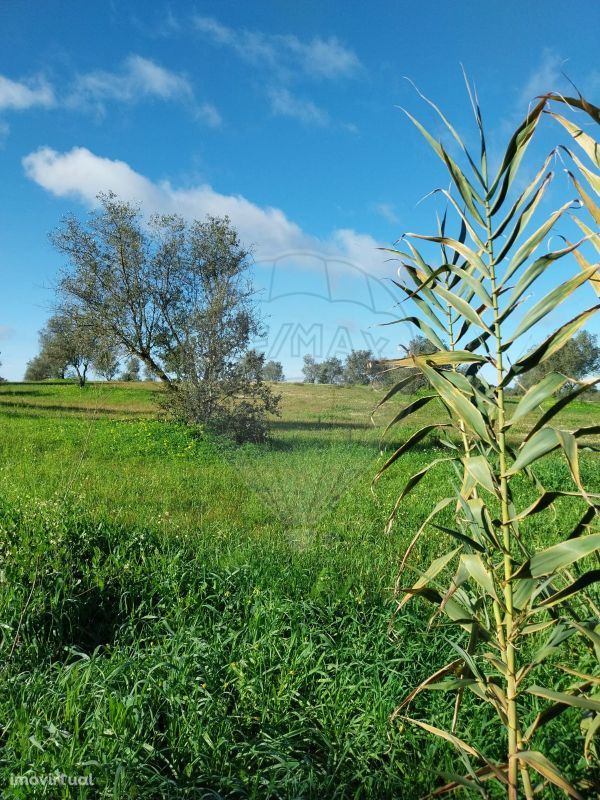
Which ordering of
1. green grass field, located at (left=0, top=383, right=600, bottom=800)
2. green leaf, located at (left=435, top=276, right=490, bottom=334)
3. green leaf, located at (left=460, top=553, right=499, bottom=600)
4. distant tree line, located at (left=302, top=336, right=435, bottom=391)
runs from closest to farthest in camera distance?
green leaf, located at (left=460, top=553, right=499, bottom=600), green leaf, located at (left=435, top=276, right=490, bottom=334), green grass field, located at (left=0, top=383, right=600, bottom=800), distant tree line, located at (left=302, top=336, right=435, bottom=391)

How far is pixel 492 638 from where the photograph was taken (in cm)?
228

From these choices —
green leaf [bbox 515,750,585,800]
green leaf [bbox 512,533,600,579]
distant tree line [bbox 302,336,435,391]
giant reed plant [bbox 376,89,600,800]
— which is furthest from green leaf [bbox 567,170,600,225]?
distant tree line [bbox 302,336,435,391]

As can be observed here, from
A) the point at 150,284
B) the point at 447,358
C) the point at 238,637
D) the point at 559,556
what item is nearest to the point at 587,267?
the point at 447,358

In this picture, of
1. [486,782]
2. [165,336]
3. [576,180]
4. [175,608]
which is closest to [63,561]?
[175,608]

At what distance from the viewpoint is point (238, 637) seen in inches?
159

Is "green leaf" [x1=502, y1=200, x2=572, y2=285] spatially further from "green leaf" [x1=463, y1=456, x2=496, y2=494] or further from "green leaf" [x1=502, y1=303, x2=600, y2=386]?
"green leaf" [x1=463, y1=456, x2=496, y2=494]

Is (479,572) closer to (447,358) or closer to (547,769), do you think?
(547,769)

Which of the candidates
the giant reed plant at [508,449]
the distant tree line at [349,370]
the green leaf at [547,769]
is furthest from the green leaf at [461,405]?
the distant tree line at [349,370]

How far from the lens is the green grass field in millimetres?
2838

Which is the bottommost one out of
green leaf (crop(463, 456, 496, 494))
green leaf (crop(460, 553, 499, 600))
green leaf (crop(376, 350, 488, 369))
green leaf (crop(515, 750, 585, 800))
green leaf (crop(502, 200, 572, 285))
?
green leaf (crop(515, 750, 585, 800))

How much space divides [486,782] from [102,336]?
57.7 feet

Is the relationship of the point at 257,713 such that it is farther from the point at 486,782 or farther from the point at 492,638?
the point at 492,638

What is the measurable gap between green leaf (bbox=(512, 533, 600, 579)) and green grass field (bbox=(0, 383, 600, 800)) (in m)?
0.88

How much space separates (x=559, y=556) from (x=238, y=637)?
8.71 feet
